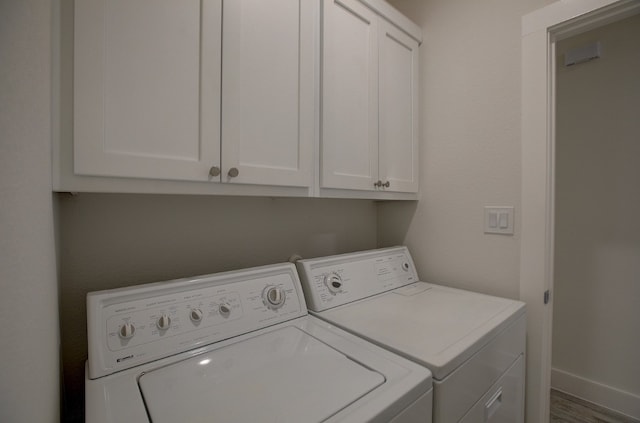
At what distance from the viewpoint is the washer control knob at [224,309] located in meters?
0.95

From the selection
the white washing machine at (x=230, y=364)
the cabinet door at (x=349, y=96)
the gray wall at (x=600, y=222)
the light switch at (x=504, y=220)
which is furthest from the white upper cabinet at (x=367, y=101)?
the gray wall at (x=600, y=222)

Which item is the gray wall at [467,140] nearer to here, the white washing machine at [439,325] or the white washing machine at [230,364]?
the white washing machine at [439,325]

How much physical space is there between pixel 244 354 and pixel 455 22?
1.87m

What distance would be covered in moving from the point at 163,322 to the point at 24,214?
1.68 feet

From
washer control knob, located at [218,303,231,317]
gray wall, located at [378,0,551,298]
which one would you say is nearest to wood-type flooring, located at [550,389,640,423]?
gray wall, located at [378,0,551,298]

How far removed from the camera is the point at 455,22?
1.56m

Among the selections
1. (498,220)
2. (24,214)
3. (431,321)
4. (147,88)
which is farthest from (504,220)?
(24,214)

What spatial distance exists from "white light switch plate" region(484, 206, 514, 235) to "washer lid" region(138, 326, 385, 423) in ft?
3.46

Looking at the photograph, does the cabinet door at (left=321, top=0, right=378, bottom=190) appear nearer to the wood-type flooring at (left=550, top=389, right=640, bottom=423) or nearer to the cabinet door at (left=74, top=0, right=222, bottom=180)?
the cabinet door at (left=74, top=0, right=222, bottom=180)

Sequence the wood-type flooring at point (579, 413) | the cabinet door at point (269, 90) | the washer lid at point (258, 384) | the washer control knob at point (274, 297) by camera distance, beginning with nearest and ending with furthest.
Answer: the washer lid at point (258, 384) → the cabinet door at point (269, 90) → the washer control knob at point (274, 297) → the wood-type flooring at point (579, 413)

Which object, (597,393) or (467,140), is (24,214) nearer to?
(467,140)

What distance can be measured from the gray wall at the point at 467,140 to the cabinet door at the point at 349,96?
449 mm

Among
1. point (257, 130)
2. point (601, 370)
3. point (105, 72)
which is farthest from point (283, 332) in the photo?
point (601, 370)

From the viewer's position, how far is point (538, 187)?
4.25ft
